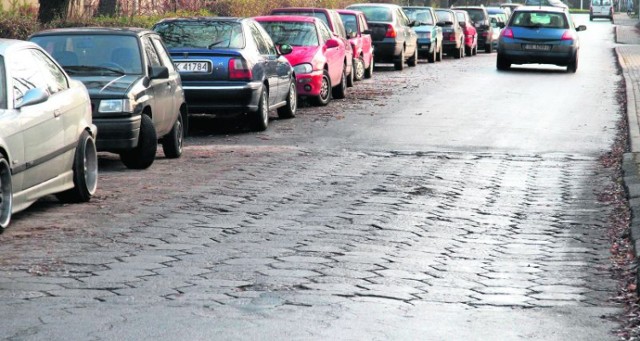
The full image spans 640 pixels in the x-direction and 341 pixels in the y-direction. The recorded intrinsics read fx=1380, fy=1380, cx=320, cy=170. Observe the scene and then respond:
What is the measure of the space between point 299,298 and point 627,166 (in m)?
7.22

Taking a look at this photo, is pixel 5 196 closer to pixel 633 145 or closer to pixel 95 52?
pixel 95 52

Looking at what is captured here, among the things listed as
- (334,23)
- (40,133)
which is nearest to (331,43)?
(334,23)

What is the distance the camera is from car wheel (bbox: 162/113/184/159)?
1516 cm

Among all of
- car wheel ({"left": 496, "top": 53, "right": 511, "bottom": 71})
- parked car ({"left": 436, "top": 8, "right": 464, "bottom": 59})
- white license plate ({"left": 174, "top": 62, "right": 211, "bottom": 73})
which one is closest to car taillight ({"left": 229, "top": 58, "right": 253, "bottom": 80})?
white license plate ({"left": 174, "top": 62, "right": 211, "bottom": 73})

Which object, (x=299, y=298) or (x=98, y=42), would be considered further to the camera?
(x=98, y=42)

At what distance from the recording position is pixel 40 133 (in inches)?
411

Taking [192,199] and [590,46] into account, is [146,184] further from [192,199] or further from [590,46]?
[590,46]

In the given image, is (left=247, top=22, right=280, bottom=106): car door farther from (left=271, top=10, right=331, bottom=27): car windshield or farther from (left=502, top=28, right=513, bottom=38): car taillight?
(left=502, top=28, right=513, bottom=38): car taillight

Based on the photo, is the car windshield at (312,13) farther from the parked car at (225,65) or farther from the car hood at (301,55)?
the parked car at (225,65)

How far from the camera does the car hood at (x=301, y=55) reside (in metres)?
22.0

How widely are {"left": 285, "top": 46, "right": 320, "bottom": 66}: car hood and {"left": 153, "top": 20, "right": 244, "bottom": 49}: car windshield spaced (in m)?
3.50

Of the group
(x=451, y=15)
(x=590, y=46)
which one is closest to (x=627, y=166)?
(x=451, y=15)

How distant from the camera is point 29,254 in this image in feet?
29.4

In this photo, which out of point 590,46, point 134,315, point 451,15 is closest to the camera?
point 134,315
